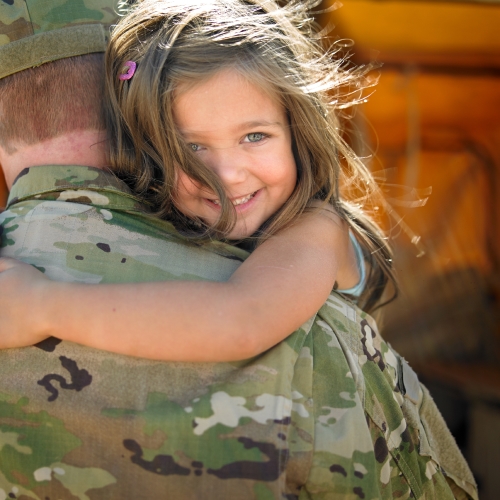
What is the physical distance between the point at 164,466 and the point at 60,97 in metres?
0.82

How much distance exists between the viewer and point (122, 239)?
127cm

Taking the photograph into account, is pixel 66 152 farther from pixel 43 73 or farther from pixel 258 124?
pixel 258 124

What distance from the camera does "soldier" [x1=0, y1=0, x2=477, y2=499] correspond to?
1131 mm

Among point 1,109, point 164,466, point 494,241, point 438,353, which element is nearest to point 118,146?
point 1,109

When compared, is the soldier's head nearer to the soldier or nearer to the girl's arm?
the soldier

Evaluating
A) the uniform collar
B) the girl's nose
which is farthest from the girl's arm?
the girl's nose

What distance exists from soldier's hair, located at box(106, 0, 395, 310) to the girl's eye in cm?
10

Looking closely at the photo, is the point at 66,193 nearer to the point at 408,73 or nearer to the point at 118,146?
the point at 118,146

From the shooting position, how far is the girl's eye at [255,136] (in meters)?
1.55

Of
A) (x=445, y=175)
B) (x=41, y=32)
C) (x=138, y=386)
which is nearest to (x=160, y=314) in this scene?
(x=138, y=386)

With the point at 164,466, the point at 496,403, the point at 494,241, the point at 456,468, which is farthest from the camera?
the point at 494,241

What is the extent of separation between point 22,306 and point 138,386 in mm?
265

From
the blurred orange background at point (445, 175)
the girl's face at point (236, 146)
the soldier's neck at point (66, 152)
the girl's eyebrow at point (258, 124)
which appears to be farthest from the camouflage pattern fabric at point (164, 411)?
the blurred orange background at point (445, 175)

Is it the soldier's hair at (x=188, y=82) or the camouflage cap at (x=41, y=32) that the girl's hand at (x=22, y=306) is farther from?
the camouflage cap at (x=41, y=32)
